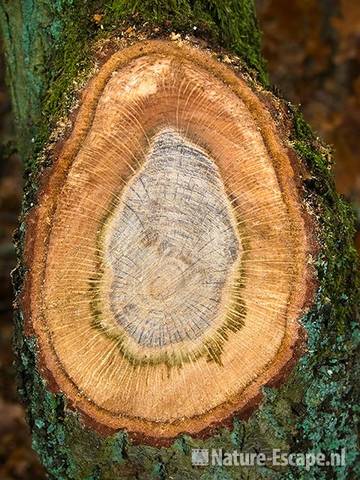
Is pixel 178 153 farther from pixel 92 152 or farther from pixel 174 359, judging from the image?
pixel 174 359

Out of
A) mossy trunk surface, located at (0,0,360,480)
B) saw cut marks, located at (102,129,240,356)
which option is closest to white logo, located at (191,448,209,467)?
mossy trunk surface, located at (0,0,360,480)

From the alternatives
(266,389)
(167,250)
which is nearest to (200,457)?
(266,389)

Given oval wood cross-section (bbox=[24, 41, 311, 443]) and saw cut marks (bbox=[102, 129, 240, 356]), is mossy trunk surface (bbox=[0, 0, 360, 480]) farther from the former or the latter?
saw cut marks (bbox=[102, 129, 240, 356])

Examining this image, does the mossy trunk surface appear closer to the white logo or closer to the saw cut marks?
the white logo

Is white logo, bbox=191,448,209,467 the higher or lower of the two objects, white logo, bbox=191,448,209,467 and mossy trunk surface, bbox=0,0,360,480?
the lower

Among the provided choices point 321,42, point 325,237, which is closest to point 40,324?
point 325,237

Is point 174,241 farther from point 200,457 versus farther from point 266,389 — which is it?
point 200,457
